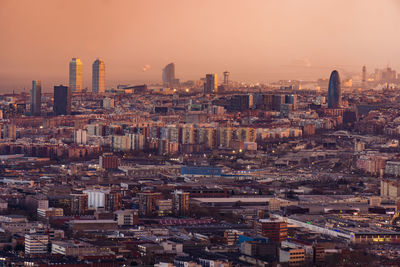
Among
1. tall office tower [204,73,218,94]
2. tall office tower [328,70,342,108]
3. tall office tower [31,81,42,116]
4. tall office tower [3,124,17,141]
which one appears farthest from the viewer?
tall office tower [204,73,218,94]

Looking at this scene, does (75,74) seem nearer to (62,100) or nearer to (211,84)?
(211,84)

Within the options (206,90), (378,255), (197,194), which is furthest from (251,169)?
(206,90)

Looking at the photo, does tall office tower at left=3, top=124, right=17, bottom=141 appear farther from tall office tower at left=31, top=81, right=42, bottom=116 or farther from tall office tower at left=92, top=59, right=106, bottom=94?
tall office tower at left=92, top=59, right=106, bottom=94

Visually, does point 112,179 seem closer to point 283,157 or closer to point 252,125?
point 283,157

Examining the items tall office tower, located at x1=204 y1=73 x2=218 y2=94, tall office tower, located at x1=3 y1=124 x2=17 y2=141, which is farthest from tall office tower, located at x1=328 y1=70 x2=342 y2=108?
tall office tower, located at x1=3 y1=124 x2=17 y2=141

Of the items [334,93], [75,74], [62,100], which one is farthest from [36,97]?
[334,93]

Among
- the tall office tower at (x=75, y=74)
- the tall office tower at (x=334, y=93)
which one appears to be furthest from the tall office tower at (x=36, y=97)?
the tall office tower at (x=334, y=93)
